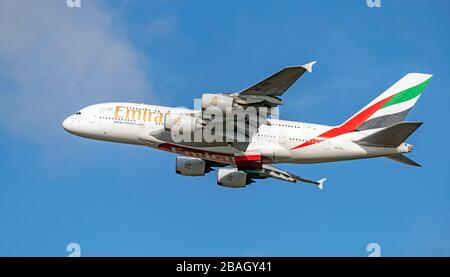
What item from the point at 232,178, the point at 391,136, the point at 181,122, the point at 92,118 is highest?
the point at 92,118

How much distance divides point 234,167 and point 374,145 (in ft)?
37.5

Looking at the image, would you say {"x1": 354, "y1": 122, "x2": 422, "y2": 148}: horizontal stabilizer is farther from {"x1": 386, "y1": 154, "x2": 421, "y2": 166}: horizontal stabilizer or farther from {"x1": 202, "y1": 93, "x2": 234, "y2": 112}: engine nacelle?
{"x1": 202, "y1": 93, "x2": 234, "y2": 112}: engine nacelle

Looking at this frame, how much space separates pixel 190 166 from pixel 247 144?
21.0ft

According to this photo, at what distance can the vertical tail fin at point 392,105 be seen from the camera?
53.4 meters

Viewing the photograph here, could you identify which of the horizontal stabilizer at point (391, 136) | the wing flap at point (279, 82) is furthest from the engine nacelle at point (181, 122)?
the horizontal stabilizer at point (391, 136)

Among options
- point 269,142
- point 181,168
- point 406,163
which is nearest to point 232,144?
point 269,142

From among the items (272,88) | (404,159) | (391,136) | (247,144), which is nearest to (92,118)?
(247,144)

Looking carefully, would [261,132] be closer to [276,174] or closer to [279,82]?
[276,174]

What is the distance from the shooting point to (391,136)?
161ft

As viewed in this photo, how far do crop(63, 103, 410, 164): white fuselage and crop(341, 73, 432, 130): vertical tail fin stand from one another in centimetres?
99

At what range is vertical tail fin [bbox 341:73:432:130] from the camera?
53.4 metres

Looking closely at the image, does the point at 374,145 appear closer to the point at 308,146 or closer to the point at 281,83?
the point at 308,146

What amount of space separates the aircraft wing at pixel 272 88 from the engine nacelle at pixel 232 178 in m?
10.2

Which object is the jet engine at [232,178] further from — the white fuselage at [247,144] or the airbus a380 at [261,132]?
the white fuselage at [247,144]
